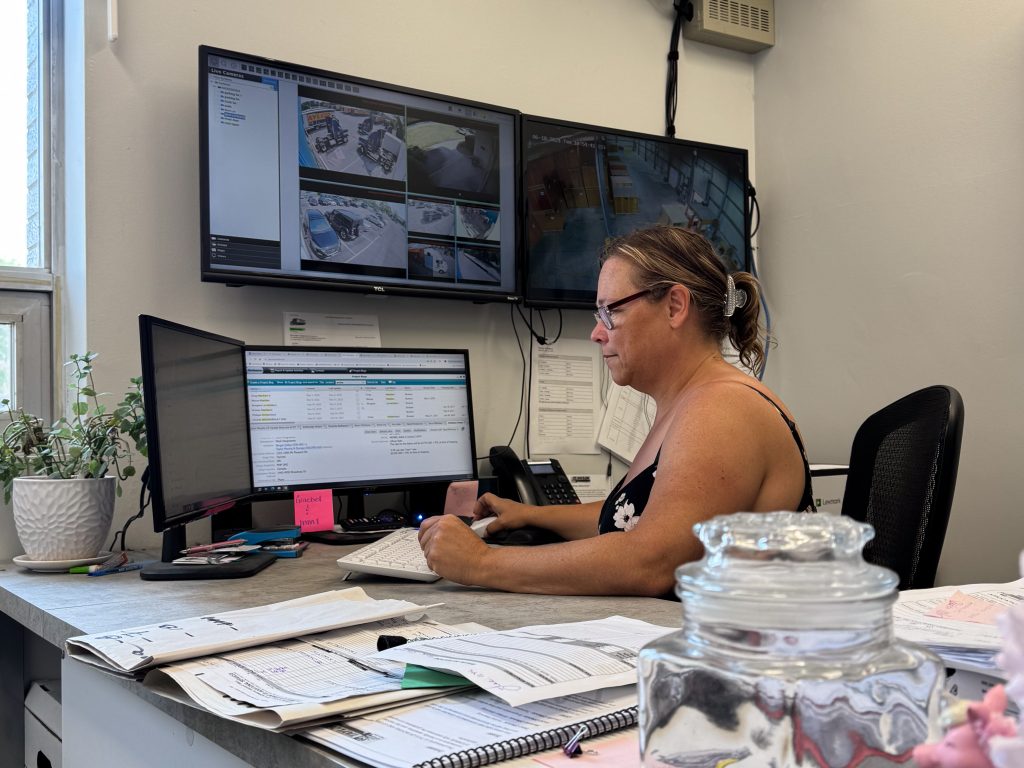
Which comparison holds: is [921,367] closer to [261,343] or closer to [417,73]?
[417,73]

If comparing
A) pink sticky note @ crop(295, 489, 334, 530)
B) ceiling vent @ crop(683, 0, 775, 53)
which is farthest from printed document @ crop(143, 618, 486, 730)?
ceiling vent @ crop(683, 0, 775, 53)

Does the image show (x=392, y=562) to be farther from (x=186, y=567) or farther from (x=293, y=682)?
(x=293, y=682)

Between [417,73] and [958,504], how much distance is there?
187 centimetres

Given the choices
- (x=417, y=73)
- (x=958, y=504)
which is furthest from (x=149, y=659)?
(x=958, y=504)

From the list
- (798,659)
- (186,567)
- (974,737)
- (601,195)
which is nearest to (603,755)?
(798,659)

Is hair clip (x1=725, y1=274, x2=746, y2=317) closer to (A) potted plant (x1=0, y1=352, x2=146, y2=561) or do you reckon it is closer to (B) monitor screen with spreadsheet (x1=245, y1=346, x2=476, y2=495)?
(B) monitor screen with spreadsheet (x1=245, y1=346, x2=476, y2=495)

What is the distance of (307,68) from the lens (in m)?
2.17

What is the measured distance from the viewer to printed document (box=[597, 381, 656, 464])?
8.82 ft

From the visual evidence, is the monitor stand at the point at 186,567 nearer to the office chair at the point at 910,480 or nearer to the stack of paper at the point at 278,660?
the stack of paper at the point at 278,660

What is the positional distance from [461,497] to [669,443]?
90 centimetres

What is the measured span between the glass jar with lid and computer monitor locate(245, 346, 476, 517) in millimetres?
1707

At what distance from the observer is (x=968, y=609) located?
0.88 metres

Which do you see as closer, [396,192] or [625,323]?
[625,323]

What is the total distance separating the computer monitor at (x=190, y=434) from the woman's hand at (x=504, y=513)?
51 cm
